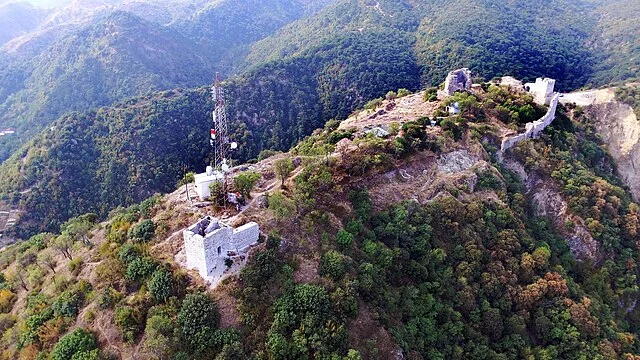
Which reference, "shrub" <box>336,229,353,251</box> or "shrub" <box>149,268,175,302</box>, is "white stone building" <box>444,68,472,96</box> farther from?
"shrub" <box>149,268,175,302</box>

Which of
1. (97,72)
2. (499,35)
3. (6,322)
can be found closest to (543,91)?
(499,35)

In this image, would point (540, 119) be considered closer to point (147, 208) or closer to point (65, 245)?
point (147, 208)

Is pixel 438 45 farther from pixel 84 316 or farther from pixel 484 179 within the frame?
pixel 84 316

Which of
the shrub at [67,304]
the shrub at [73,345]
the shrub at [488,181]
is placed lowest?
the shrub at [488,181]

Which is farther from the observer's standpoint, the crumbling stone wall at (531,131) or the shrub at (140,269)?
Answer: the crumbling stone wall at (531,131)

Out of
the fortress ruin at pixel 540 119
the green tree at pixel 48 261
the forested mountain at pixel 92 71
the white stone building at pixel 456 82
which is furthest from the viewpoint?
the forested mountain at pixel 92 71

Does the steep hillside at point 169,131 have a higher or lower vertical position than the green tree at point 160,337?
lower

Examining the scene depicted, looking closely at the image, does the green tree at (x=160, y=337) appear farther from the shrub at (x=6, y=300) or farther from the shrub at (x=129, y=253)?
the shrub at (x=6, y=300)

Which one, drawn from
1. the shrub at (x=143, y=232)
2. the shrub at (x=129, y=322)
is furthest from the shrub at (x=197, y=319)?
the shrub at (x=143, y=232)
